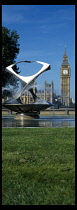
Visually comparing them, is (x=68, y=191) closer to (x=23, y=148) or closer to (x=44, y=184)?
(x=44, y=184)

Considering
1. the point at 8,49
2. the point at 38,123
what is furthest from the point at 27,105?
the point at 8,49

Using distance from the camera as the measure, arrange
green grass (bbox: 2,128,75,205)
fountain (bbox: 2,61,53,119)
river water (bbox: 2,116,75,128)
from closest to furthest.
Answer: green grass (bbox: 2,128,75,205), river water (bbox: 2,116,75,128), fountain (bbox: 2,61,53,119)

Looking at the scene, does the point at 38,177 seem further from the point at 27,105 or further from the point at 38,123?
the point at 27,105

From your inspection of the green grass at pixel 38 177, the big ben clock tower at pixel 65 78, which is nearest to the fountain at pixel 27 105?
the green grass at pixel 38 177

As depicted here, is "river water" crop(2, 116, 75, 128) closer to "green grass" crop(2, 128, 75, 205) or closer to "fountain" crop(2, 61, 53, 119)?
"fountain" crop(2, 61, 53, 119)

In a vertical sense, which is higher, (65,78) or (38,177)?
(65,78)

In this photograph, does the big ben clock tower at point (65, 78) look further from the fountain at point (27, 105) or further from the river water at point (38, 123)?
the river water at point (38, 123)

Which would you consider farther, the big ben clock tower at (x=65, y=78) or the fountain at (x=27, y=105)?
the big ben clock tower at (x=65, y=78)

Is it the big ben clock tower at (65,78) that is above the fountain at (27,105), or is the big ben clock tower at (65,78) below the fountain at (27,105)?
above

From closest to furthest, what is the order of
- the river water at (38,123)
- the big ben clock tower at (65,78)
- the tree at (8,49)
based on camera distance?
the river water at (38,123), the tree at (8,49), the big ben clock tower at (65,78)

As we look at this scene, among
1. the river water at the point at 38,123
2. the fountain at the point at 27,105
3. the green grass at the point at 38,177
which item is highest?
the fountain at the point at 27,105

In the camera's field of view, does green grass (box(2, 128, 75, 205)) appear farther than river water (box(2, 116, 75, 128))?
No

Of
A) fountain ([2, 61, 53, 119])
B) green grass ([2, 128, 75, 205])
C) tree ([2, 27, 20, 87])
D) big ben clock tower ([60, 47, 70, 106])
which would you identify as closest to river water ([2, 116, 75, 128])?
Result: fountain ([2, 61, 53, 119])
